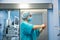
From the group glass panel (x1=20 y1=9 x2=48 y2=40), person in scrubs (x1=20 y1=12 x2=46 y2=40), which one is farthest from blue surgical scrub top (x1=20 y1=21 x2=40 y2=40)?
glass panel (x1=20 y1=9 x2=48 y2=40)

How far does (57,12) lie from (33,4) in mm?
372

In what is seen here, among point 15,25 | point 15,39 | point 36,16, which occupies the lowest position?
point 15,39

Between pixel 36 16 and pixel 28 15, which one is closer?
pixel 28 15

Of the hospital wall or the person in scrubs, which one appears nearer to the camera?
the person in scrubs

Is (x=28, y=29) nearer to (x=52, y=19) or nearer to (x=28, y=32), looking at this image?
(x=28, y=32)

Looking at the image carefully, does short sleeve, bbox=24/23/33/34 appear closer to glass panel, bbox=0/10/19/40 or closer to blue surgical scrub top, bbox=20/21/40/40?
blue surgical scrub top, bbox=20/21/40/40

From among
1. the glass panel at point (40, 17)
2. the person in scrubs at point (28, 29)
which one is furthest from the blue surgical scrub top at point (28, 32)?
the glass panel at point (40, 17)

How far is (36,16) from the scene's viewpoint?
2.14 metres

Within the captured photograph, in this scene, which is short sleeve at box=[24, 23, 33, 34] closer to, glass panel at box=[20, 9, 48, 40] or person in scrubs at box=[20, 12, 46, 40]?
person in scrubs at box=[20, 12, 46, 40]

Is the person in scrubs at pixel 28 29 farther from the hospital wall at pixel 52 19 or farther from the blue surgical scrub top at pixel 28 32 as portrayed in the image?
the hospital wall at pixel 52 19

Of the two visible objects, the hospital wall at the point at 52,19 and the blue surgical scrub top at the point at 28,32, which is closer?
the blue surgical scrub top at the point at 28,32

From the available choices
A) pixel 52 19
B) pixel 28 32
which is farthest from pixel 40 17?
pixel 28 32

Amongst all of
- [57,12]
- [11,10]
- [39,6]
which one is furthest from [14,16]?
[57,12]

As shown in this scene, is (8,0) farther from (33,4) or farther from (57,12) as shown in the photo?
(57,12)
